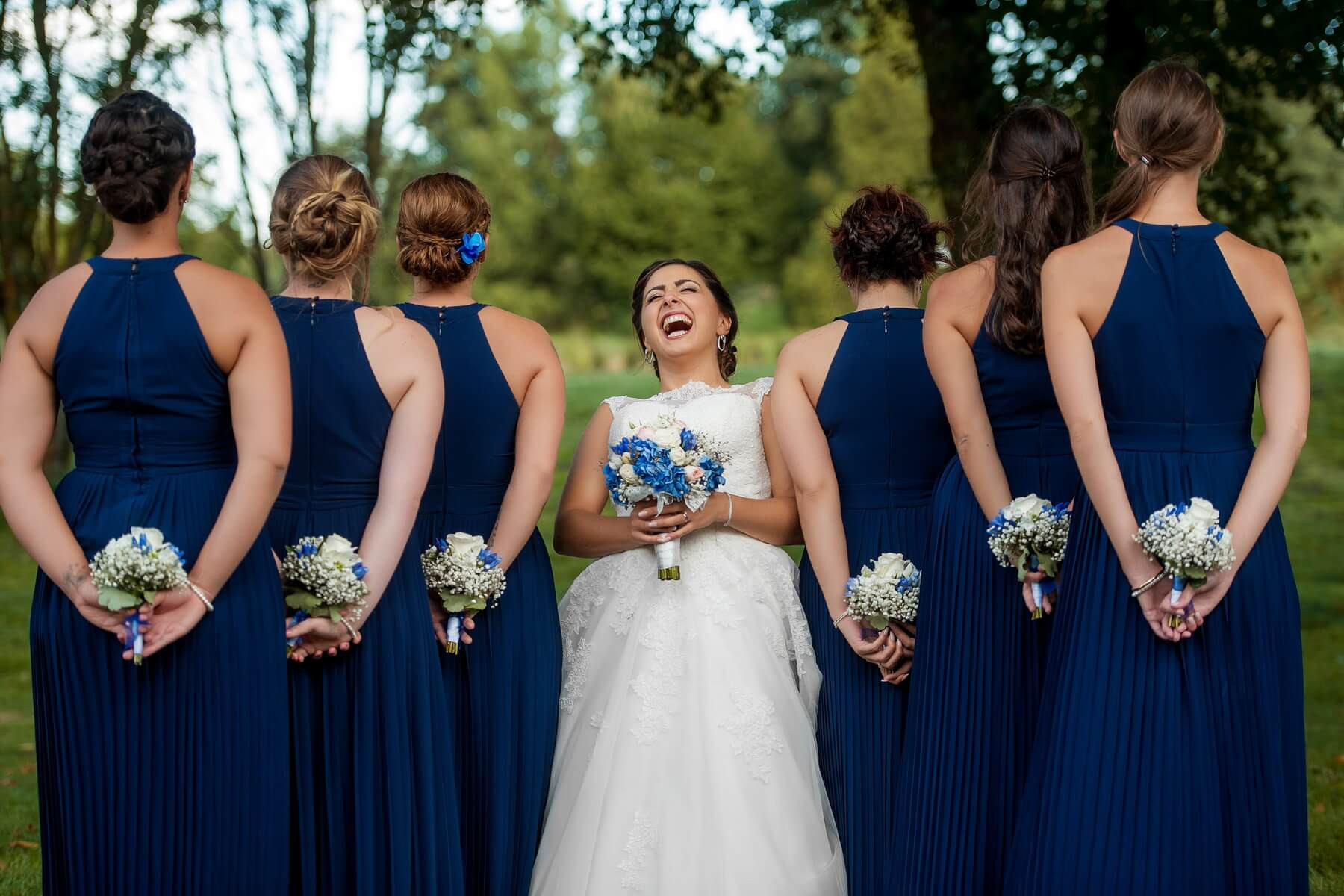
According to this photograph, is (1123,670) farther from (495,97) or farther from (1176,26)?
(495,97)

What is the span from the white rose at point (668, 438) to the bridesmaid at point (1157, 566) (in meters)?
1.31

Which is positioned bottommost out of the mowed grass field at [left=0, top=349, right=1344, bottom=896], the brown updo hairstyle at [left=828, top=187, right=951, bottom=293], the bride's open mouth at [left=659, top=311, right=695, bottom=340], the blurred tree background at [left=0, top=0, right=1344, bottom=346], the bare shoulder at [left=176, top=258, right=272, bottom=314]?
the mowed grass field at [left=0, top=349, right=1344, bottom=896]

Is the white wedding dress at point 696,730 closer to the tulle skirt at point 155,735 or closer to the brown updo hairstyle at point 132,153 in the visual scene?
the tulle skirt at point 155,735

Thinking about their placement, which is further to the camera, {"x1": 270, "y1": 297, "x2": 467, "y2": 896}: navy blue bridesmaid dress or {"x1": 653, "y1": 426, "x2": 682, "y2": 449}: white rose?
{"x1": 653, "y1": 426, "x2": 682, "y2": 449}: white rose

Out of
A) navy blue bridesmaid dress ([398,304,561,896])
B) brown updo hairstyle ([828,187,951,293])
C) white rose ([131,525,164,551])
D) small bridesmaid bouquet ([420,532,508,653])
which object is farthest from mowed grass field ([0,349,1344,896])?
brown updo hairstyle ([828,187,951,293])

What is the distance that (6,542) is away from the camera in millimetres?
15094

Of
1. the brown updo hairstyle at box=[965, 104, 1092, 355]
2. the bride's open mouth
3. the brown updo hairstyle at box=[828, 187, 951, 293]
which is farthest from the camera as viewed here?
the bride's open mouth

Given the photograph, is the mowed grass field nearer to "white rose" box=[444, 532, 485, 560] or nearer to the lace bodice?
"white rose" box=[444, 532, 485, 560]

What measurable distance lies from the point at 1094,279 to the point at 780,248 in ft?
127

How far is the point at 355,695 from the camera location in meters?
4.22

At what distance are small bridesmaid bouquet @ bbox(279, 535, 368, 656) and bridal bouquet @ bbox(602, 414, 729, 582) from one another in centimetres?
97

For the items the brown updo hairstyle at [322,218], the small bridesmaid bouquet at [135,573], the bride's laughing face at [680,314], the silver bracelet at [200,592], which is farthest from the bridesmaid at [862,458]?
the small bridesmaid bouquet at [135,573]

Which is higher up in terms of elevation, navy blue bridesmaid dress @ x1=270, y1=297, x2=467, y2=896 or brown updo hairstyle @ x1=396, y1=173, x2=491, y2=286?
brown updo hairstyle @ x1=396, y1=173, x2=491, y2=286

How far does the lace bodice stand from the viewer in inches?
203
